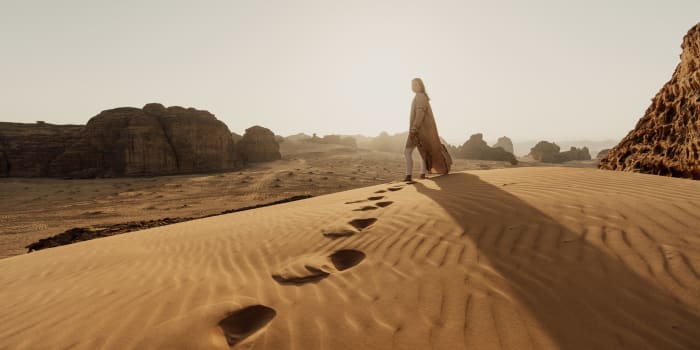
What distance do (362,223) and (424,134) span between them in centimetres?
370

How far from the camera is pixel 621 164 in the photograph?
7.39 metres

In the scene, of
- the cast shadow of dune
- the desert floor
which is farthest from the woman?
the desert floor

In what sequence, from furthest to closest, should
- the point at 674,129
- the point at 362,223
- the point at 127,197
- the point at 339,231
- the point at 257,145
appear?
the point at 257,145, the point at 127,197, the point at 674,129, the point at 362,223, the point at 339,231

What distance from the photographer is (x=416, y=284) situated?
2357 millimetres

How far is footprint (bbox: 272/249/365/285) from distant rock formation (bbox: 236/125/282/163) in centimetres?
2609

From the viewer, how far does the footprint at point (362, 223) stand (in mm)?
4038

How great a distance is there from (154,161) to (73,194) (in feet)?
22.4

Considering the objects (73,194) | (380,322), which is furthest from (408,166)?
(73,194)

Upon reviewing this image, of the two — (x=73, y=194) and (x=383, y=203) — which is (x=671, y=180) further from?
(x=73, y=194)

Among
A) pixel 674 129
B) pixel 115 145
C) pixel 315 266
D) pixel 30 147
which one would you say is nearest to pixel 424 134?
pixel 674 129

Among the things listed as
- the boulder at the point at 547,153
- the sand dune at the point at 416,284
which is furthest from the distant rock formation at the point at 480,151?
the sand dune at the point at 416,284

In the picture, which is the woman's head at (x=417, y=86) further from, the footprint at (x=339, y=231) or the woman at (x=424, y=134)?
the footprint at (x=339, y=231)

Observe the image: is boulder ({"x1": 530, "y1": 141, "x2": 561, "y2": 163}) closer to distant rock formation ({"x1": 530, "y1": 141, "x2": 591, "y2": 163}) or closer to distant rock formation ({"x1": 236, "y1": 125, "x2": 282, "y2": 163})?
distant rock formation ({"x1": 530, "y1": 141, "x2": 591, "y2": 163})

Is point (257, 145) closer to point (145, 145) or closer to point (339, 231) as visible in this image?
point (145, 145)
